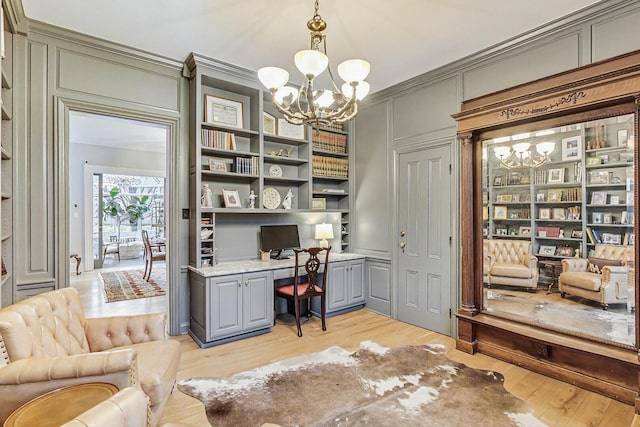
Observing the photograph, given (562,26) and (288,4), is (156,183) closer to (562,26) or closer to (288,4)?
(288,4)

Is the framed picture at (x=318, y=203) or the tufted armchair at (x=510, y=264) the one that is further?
the framed picture at (x=318, y=203)

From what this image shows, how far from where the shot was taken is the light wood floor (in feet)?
7.36

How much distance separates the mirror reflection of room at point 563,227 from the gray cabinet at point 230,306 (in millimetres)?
2322

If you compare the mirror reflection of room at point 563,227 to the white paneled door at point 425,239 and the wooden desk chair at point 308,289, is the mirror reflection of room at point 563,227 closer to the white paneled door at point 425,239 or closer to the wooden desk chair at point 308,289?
the white paneled door at point 425,239

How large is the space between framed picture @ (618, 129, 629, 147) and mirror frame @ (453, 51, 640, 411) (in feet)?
0.41

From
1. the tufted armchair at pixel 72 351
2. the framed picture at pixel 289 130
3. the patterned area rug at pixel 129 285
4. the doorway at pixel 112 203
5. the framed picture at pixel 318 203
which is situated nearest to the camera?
the tufted armchair at pixel 72 351

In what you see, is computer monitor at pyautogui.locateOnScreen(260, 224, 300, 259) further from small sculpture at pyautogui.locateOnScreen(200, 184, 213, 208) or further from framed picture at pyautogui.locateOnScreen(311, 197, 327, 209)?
small sculpture at pyautogui.locateOnScreen(200, 184, 213, 208)

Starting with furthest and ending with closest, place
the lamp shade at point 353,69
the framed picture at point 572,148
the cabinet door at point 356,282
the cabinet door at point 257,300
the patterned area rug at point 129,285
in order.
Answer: the patterned area rug at point 129,285, the cabinet door at point 356,282, the cabinet door at point 257,300, the framed picture at point 572,148, the lamp shade at point 353,69

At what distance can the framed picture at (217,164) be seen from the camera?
3.87 metres

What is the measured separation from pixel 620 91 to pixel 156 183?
9.99 m

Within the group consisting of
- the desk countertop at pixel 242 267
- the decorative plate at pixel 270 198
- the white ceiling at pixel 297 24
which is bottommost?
the desk countertop at pixel 242 267

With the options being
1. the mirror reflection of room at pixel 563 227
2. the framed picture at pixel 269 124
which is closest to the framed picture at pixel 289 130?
the framed picture at pixel 269 124

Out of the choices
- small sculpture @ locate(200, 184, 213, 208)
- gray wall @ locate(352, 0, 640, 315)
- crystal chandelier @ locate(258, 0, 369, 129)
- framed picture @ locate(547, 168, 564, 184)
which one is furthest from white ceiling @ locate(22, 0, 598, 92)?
small sculpture @ locate(200, 184, 213, 208)

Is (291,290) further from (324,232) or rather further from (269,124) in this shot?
(269,124)
